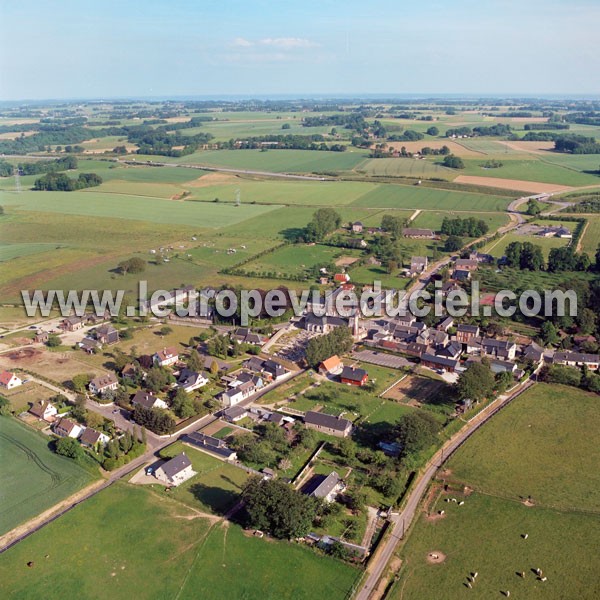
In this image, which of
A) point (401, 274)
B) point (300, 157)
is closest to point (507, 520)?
point (401, 274)

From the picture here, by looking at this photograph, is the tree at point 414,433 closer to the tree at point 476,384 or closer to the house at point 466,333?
the tree at point 476,384

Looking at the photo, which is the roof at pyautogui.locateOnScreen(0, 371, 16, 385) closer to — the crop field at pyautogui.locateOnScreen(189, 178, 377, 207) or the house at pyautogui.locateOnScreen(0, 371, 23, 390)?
the house at pyautogui.locateOnScreen(0, 371, 23, 390)

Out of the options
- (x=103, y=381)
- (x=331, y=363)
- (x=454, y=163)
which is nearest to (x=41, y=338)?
(x=103, y=381)

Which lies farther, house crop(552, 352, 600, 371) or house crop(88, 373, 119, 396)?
house crop(552, 352, 600, 371)

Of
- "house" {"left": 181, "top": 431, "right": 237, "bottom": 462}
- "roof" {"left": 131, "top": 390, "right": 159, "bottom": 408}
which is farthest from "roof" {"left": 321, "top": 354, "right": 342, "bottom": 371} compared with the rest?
"roof" {"left": 131, "top": 390, "right": 159, "bottom": 408}

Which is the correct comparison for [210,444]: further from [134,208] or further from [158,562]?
[134,208]

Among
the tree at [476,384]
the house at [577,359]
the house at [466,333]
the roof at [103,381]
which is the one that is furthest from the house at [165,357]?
the house at [577,359]

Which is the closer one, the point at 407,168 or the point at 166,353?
the point at 166,353
